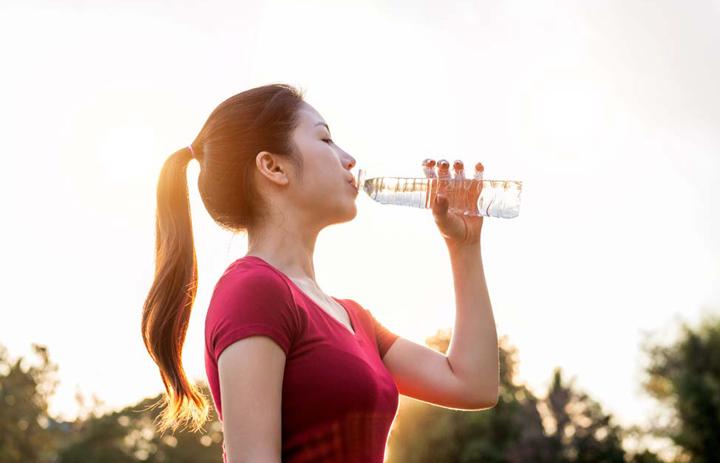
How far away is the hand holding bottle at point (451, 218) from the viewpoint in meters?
2.62

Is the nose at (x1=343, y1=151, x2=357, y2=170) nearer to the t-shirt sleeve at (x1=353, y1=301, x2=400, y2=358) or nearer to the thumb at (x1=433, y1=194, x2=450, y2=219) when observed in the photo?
the thumb at (x1=433, y1=194, x2=450, y2=219)

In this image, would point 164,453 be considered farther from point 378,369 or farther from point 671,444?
point 378,369

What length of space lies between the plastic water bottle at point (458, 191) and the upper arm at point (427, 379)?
529 millimetres

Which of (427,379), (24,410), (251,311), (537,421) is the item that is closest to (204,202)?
(251,311)

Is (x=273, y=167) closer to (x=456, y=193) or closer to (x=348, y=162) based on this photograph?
(x=348, y=162)

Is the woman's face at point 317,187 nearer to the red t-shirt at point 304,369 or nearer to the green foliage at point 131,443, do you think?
the red t-shirt at point 304,369

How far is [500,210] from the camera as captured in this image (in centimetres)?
294

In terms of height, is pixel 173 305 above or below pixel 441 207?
below

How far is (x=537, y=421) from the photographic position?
4494 cm

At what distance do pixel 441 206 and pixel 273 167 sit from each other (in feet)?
1.89

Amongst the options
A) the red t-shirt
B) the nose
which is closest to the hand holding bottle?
the nose

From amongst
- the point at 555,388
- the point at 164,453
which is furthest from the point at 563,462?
the point at 164,453

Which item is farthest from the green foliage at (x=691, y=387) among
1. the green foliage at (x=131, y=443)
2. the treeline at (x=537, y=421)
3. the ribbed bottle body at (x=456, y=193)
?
the ribbed bottle body at (x=456, y=193)

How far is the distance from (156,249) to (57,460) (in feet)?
195
